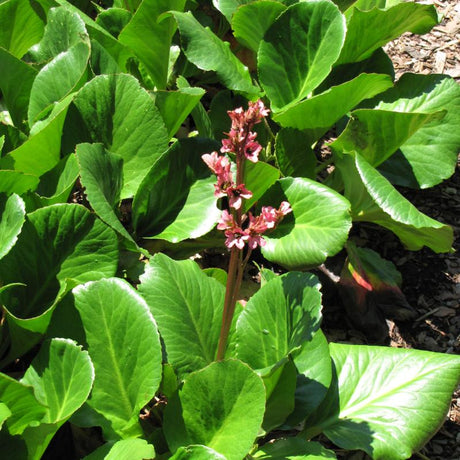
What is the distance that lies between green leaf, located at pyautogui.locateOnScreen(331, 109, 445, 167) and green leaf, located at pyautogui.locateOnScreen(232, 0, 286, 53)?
0.43 m

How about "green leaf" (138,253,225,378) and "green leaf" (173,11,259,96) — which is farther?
"green leaf" (173,11,259,96)

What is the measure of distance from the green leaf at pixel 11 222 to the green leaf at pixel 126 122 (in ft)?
1.25

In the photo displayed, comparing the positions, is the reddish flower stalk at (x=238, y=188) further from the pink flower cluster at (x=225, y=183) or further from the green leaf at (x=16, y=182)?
the green leaf at (x=16, y=182)

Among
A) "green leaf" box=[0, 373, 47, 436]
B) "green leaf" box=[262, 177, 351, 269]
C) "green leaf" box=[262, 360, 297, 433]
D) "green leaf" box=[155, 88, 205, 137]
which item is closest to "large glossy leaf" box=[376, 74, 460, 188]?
"green leaf" box=[262, 177, 351, 269]

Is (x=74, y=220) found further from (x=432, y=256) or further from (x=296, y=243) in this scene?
(x=432, y=256)

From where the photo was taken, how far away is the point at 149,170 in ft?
5.94

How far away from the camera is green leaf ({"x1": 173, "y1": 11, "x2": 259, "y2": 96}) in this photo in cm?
198

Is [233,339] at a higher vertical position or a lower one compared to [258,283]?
higher

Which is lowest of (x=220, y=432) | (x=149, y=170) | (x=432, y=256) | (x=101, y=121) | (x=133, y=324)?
(x=432, y=256)

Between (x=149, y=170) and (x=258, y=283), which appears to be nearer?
(x=149, y=170)

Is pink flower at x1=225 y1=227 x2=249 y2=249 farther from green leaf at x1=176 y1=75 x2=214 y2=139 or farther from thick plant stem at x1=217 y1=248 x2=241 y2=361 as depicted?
green leaf at x1=176 y1=75 x2=214 y2=139

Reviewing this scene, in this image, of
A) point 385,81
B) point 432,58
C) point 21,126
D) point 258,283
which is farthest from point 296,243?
point 432,58

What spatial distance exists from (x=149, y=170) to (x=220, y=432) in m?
0.71

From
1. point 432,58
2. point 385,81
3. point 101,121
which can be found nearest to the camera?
point 101,121
